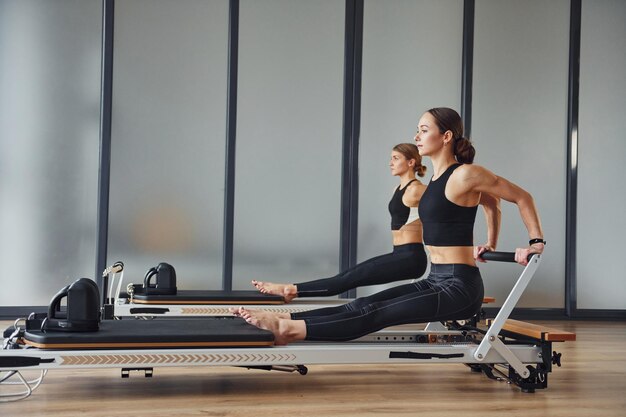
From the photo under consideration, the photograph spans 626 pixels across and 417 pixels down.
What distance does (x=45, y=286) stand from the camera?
226 inches

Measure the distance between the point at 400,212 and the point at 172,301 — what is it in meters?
1.34

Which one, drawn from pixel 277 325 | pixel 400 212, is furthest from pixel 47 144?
pixel 277 325

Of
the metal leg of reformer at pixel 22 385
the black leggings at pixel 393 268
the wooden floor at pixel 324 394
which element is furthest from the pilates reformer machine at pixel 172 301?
the metal leg of reformer at pixel 22 385

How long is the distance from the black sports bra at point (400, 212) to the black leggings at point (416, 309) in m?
1.03

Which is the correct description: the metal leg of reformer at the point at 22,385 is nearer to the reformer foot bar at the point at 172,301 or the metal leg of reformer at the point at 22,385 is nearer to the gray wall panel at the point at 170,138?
the reformer foot bar at the point at 172,301

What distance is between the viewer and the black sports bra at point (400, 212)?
425 cm

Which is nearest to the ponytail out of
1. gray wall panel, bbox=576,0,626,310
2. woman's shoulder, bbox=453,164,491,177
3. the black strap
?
woman's shoulder, bbox=453,164,491,177

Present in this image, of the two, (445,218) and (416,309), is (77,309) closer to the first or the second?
(416,309)

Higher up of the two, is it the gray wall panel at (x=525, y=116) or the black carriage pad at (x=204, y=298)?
the gray wall panel at (x=525, y=116)

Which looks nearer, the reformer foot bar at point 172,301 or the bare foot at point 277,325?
the bare foot at point 277,325

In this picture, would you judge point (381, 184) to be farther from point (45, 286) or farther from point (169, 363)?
point (169, 363)

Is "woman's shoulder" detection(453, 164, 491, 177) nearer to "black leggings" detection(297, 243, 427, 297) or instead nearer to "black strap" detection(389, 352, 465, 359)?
"black strap" detection(389, 352, 465, 359)

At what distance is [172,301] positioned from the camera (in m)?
4.16

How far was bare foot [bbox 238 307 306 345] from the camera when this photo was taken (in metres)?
2.99
